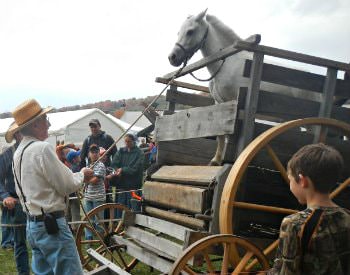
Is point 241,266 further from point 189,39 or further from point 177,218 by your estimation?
point 189,39

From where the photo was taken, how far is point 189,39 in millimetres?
4859

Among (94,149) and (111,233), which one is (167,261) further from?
(94,149)

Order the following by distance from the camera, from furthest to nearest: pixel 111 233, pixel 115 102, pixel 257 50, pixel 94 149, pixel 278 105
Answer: pixel 115 102 < pixel 94 149 < pixel 111 233 < pixel 278 105 < pixel 257 50

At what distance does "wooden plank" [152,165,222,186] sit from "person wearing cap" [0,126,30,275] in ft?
4.93

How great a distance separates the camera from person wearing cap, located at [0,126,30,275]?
4.75 m

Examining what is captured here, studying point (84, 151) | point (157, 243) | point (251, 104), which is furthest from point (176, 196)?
point (84, 151)

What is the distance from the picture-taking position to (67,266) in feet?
10.4

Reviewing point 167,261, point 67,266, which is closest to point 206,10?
point 167,261

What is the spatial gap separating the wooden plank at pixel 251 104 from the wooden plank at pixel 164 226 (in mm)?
788

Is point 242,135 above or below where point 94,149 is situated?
above

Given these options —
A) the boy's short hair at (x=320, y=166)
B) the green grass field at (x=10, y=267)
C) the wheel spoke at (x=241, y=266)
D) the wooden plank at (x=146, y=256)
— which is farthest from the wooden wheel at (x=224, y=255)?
the green grass field at (x=10, y=267)

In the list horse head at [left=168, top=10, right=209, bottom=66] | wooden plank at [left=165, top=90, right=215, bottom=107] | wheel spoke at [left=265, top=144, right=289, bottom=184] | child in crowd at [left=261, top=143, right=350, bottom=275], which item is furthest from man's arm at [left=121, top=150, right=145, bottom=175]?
child in crowd at [left=261, top=143, right=350, bottom=275]

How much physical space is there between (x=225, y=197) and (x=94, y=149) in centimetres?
382

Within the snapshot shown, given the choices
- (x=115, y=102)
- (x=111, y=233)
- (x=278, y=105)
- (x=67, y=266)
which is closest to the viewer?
(x=67, y=266)
